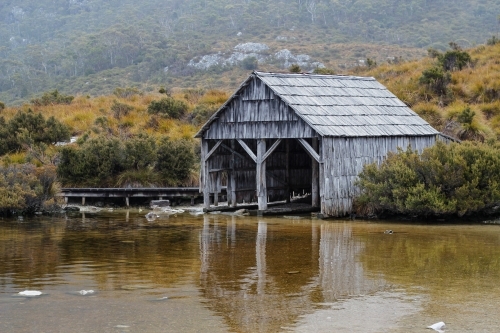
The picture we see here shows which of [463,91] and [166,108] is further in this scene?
[166,108]

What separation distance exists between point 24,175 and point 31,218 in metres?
1.43

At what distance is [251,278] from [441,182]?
1020cm

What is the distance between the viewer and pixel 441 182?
22.6m

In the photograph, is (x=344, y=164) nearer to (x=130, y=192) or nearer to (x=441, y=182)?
(x=441, y=182)

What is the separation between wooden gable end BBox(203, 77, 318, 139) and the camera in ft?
80.6

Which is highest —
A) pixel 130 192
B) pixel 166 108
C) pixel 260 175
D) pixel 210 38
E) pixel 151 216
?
pixel 210 38

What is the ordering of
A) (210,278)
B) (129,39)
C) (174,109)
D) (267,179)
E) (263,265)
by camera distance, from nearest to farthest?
(210,278), (263,265), (267,179), (174,109), (129,39)

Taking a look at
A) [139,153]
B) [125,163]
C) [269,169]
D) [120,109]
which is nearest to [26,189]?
[125,163]

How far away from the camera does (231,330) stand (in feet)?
34.1

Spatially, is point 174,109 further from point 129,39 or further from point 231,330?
point 129,39

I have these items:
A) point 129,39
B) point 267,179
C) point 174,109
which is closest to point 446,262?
point 267,179

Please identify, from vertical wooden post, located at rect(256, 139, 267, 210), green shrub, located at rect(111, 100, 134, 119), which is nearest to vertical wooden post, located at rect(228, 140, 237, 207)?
vertical wooden post, located at rect(256, 139, 267, 210)

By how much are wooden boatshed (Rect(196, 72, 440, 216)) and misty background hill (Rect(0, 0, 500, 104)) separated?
149 feet

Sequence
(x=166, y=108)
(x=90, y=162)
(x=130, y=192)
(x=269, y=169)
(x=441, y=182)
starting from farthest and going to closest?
1. (x=166, y=108)
2. (x=90, y=162)
3. (x=130, y=192)
4. (x=269, y=169)
5. (x=441, y=182)
